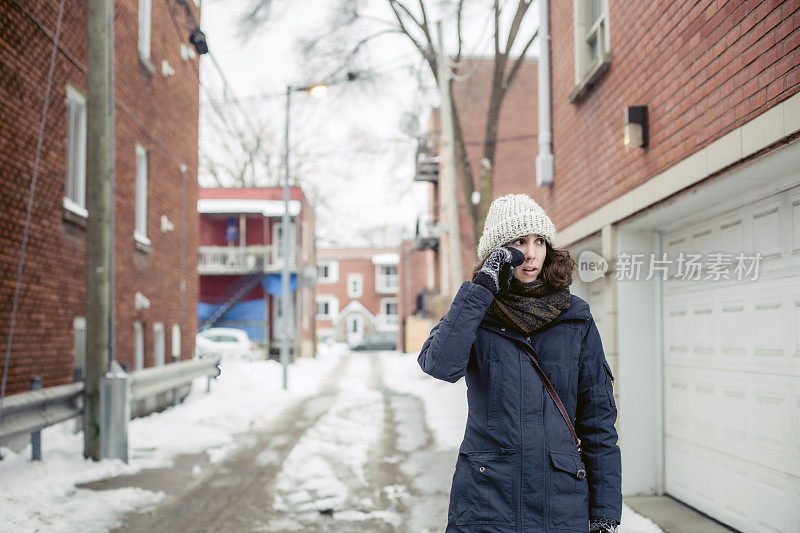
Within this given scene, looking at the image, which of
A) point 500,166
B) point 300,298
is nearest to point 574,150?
point 500,166

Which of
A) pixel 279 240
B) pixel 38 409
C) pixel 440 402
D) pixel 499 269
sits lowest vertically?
pixel 440 402

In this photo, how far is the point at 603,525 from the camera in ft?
8.22

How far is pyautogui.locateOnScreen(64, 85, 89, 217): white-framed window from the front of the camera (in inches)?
374

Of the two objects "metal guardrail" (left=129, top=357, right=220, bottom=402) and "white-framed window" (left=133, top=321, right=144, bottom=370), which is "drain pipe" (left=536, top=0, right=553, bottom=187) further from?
"white-framed window" (left=133, top=321, right=144, bottom=370)

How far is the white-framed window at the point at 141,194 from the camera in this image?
12.3 metres

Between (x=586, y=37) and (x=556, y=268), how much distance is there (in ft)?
19.2

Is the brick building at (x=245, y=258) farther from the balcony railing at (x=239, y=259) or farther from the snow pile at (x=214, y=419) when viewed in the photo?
the snow pile at (x=214, y=419)

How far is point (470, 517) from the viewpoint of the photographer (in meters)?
2.48

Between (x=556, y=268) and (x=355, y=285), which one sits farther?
(x=355, y=285)

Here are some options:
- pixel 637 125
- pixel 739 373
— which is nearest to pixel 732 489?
pixel 739 373

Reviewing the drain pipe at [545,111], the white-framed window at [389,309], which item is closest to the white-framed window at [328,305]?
the white-framed window at [389,309]

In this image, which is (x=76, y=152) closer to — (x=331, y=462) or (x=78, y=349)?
(x=78, y=349)

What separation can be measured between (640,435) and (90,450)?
5197mm

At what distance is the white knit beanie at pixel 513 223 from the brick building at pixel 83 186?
6100mm
